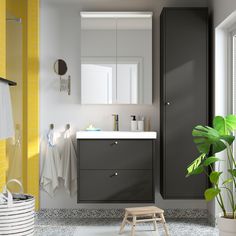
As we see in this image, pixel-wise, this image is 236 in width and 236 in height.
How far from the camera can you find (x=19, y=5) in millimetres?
5164

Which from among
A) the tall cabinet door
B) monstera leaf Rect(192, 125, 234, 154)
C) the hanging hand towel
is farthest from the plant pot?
the hanging hand towel

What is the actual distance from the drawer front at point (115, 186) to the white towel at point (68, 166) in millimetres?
387

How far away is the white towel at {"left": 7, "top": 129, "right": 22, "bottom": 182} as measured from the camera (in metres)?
4.56

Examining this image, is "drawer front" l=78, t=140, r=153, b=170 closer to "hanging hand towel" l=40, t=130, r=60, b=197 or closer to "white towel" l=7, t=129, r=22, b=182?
"hanging hand towel" l=40, t=130, r=60, b=197

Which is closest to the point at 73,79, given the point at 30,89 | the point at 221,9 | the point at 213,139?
the point at 30,89

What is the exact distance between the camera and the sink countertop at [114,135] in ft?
15.9

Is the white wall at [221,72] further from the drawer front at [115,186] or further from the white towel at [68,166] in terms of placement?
the white towel at [68,166]

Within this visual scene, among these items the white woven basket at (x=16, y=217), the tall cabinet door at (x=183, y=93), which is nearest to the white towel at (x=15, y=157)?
the tall cabinet door at (x=183, y=93)

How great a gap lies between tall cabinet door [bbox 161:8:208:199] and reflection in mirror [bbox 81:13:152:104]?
0.34 meters

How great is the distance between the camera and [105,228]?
186 inches

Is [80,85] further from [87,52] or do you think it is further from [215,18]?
[215,18]

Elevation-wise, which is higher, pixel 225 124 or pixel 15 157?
pixel 225 124

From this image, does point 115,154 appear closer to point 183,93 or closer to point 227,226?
point 183,93

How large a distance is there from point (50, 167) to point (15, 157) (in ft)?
1.87
